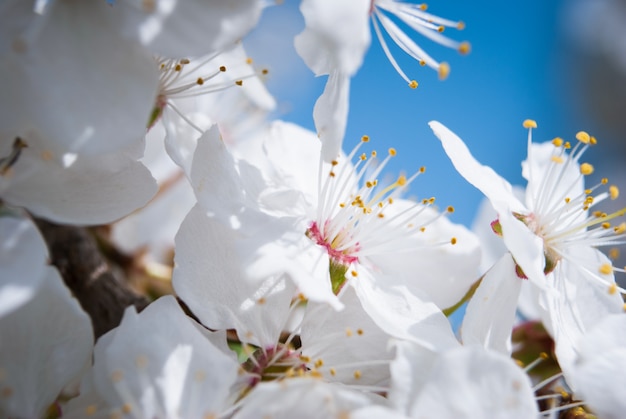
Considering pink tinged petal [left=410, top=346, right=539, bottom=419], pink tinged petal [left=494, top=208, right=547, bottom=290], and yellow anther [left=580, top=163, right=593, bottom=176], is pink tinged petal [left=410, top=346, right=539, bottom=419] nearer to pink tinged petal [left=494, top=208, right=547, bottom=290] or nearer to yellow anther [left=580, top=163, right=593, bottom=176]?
pink tinged petal [left=494, top=208, right=547, bottom=290]

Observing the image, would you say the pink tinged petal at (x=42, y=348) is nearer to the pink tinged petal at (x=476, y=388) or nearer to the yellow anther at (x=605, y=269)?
the pink tinged petal at (x=476, y=388)

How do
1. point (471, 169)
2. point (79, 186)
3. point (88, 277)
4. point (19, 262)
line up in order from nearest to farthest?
point (19, 262), point (79, 186), point (471, 169), point (88, 277)

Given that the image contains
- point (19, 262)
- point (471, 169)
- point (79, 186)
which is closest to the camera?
point (19, 262)

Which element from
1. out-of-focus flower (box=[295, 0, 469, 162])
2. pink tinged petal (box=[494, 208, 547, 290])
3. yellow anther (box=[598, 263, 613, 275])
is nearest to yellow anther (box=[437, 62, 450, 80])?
out-of-focus flower (box=[295, 0, 469, 162])

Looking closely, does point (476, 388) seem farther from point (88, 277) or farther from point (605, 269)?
point (88, 277)

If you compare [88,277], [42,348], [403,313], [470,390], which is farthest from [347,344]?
[88,277]

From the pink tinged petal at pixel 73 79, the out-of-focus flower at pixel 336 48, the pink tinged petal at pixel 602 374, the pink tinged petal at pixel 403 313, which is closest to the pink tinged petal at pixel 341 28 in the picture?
the out-of-focus flower at pixel 336 48
